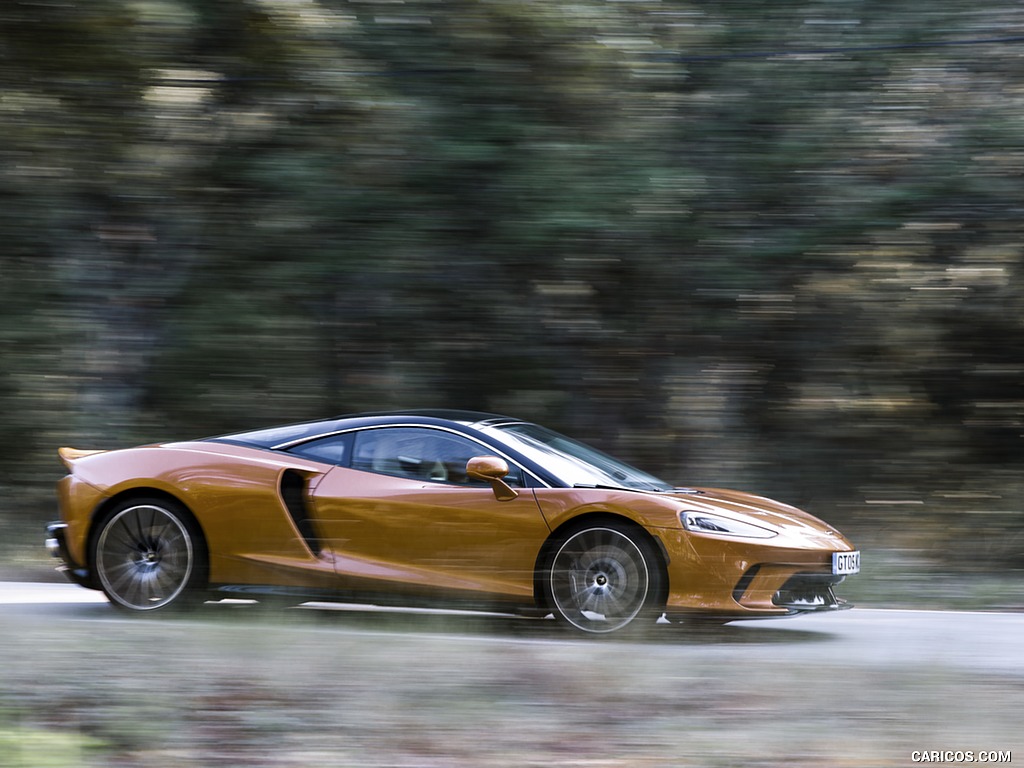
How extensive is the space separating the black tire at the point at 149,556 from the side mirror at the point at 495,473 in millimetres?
1602

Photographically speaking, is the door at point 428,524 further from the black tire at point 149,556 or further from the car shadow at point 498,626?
the black tire at point 149,556

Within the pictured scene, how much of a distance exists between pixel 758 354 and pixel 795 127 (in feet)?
6.94

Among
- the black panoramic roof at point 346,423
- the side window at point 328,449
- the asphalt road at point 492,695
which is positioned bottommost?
the asphalt road at point 492,695

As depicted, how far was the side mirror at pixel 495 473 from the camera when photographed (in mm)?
6324

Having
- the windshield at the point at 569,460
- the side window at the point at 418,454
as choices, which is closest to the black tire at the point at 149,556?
the side window at the point at 418,454

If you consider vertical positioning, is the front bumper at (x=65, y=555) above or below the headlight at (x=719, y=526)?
below

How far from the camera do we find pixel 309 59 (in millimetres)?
10641

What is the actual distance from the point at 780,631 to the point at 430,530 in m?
2.06

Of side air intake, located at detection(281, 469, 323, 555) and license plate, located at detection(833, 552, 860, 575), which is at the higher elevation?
side air intake, located at detection(281, 469, 323, 555)
